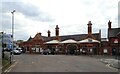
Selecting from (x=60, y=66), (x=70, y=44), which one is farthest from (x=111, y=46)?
(x=60, y=66)

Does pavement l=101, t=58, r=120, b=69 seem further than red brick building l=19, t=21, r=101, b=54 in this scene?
No

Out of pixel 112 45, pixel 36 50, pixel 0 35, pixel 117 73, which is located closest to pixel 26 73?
pixel 117 73

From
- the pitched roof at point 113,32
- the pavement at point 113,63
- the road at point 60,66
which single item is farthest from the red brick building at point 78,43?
the road at point 60,66

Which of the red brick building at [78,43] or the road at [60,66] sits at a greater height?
the red brick building at [78,43]

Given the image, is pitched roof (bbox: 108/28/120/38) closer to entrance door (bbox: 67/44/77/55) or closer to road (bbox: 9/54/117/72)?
entrance door (bbox: 67/44/77/55)

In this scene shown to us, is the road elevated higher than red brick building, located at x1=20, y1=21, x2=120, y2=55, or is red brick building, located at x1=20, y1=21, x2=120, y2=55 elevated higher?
red brick building, located at x1=20, y1=21, x2=120, y2=55

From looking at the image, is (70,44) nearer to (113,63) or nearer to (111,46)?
(111,46)

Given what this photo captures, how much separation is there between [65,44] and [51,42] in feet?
18.0

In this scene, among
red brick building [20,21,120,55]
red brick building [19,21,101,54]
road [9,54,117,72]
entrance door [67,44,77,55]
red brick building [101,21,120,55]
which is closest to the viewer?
road [9,54,117,72]

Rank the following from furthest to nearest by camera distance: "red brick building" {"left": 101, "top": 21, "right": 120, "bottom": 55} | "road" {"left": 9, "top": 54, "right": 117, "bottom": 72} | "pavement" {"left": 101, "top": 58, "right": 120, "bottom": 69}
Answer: "red brick building" {"left": 101, "top": 21, "right": 120, "bottom": 55} → "pavement" {"left": 101, "top": 58, "right": 120, "bottom": 69} → "road" {"left": 9, "top": 54, "right": 117, "bottom": 72}

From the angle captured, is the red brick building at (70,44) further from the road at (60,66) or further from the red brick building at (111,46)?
the road at (60,66)

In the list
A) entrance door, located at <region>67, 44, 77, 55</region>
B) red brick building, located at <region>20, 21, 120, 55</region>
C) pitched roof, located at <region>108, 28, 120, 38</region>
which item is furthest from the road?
entrance door, located at <region>67, 44, 77, 55</region>

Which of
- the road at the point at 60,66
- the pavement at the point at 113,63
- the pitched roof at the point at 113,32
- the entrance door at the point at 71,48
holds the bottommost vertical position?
the pavement at the point at 113,63

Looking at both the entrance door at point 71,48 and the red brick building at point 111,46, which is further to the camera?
the entrance door at point 71,48
